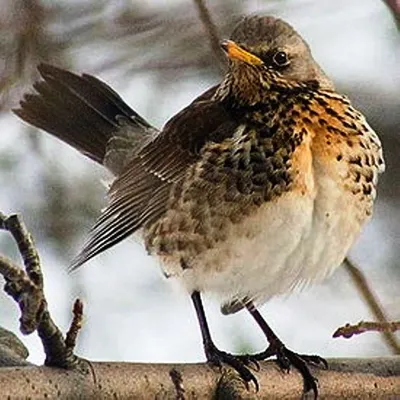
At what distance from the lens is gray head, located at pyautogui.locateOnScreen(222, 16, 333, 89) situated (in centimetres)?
312

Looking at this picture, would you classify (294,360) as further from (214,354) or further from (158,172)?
(158,172)

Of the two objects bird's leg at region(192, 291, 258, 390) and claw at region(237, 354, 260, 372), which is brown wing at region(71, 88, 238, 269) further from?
claw at region(237, 354, 260, 372)

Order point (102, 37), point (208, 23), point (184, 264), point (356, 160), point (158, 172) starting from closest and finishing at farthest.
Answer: point (208, 23) → point (356, 160) → point (184, 264) → point (158, 172) → point (102, 37)

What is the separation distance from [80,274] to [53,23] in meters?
0.96

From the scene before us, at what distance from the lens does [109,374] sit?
7.32ft

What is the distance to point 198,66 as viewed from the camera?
13.4 feet

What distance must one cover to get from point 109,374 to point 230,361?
25.9 inches

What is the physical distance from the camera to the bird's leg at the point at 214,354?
2.67 meters

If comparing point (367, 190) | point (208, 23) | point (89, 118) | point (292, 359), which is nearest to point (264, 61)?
point (208, 23)

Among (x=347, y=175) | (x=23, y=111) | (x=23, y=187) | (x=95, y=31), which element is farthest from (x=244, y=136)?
(x=23, y=187)

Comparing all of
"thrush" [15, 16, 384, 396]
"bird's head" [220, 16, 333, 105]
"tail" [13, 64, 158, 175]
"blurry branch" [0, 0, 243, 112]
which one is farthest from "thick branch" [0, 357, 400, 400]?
"tail" [13, 64, 158, 175]

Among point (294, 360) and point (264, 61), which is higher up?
point (264, 61)

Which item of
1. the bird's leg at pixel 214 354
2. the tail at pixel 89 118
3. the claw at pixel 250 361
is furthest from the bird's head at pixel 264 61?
the tail at pixel 89 118

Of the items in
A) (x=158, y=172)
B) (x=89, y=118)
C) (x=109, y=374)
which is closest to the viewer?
(x=109, y=374)
